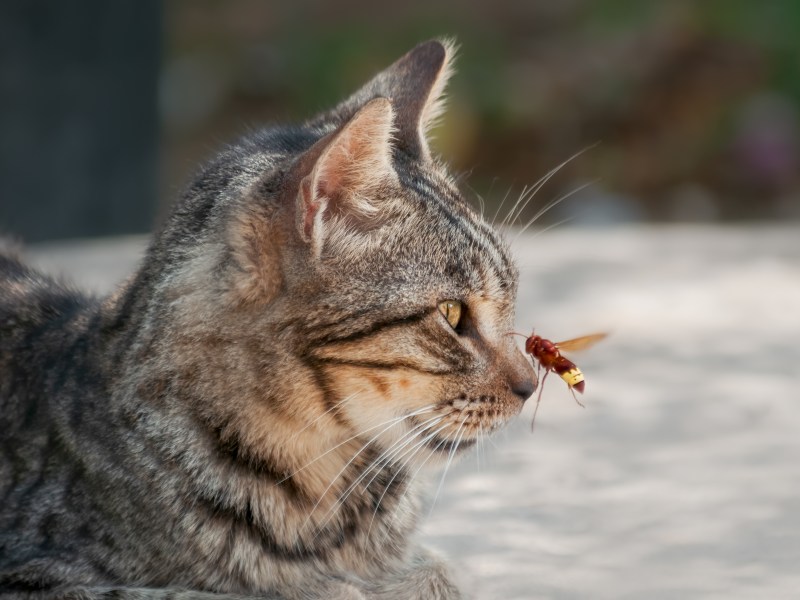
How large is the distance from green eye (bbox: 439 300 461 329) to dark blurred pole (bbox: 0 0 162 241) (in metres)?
4.19

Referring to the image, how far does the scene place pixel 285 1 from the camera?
11.5 m

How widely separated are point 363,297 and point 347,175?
271 millimetres

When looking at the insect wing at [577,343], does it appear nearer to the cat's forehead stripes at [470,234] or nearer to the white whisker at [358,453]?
the cat's forehead stripes at [470,234]

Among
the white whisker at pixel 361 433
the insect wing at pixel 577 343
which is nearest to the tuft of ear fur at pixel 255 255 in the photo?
the white whisker at pixel 361 433

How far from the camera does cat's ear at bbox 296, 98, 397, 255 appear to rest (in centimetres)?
274

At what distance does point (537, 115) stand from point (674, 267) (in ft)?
15.2

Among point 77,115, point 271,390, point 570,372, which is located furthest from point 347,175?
point 77,115

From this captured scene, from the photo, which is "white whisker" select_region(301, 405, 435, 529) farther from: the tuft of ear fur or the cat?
the tuft of ear fur

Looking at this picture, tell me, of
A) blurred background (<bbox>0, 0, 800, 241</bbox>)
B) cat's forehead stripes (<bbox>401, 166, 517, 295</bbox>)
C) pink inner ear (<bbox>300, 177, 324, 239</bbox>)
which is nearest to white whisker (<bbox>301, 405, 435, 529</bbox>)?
cat's forehead stripes (<bbox>401, 166, 517, 295</bbox>)

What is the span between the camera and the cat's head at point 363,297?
282cm

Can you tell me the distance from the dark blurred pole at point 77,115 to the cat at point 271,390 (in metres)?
3.86

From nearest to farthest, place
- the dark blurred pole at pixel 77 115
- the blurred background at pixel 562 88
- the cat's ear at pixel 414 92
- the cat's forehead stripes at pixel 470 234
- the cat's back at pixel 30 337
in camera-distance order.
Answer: the cat's forehead stripes at pixel 470 234 < the cat's back at pixel 30 337 < the cat's ear at pixel 414 92 < the dark blurred pole at pixel 77 115 < the blurred background at pixel 562 88

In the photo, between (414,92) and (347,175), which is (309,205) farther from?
(414,92)

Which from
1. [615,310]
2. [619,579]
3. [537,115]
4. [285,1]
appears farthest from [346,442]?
[285,1]
